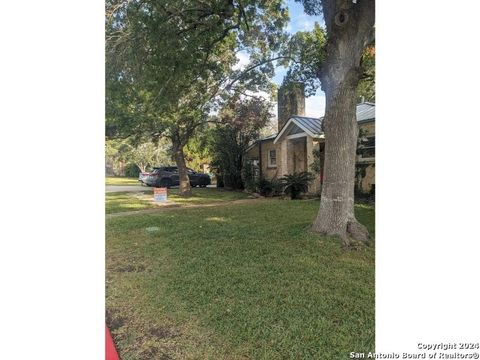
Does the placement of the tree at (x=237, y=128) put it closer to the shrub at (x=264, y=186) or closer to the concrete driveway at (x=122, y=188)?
the shrub at (x=264, y=186)

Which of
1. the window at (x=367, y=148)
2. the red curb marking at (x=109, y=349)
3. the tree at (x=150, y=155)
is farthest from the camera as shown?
the tree at (x=150, y=155)

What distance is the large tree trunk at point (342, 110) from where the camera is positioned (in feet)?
7.47

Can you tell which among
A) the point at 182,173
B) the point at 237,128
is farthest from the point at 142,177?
the point at 237,128

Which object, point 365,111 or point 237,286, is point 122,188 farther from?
point 365,111

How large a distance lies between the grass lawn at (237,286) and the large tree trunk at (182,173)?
0.17 meters

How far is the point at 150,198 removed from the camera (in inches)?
97.2

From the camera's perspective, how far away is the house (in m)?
2.20

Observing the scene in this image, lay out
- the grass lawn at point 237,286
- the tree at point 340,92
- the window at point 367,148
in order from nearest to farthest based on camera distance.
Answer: the grass lawn at point 237,286
the window at point 367,148
the tree at point 340,92

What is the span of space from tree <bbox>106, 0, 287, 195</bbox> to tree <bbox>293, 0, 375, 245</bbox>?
0.39 meters

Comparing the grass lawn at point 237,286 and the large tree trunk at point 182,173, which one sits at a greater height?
the large tree trunk at point 182,173

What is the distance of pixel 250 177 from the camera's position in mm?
2678

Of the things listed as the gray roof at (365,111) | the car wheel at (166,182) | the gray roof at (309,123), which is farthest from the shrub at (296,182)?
the car wheel at (166,182)

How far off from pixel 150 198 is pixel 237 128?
967 millimetres
